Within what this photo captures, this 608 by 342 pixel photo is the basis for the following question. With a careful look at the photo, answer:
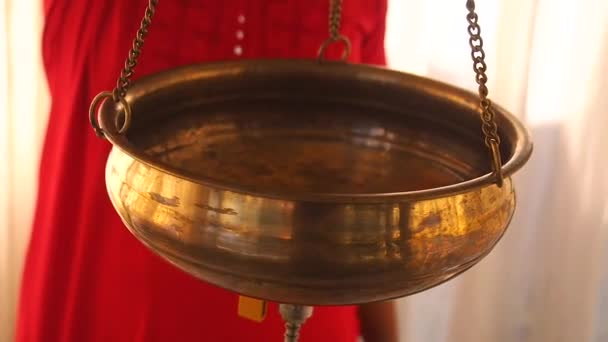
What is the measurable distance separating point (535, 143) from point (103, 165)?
707 mm

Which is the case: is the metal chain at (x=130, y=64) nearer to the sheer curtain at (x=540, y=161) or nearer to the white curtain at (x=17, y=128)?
the white curtain at (x=17, y=128)

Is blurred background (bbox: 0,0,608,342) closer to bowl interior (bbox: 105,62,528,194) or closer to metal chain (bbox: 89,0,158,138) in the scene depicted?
bowl interior (bbox: 105,62,528,194)

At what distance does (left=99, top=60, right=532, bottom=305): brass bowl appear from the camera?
42cm

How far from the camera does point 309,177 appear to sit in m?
0.69

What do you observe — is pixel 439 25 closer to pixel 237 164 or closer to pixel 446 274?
pixel 237 164

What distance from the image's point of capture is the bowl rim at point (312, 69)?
41cm

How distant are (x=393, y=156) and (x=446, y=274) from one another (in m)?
0.25

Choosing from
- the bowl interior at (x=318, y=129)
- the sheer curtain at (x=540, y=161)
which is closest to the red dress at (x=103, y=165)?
the bowl interior at (x=318, y=129)

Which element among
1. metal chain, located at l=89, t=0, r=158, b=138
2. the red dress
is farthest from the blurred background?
metal chain, located at l=89, t=0, r=158, b=138

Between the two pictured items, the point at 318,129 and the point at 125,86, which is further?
the point at 318,129

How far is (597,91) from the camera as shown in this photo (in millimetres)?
1207

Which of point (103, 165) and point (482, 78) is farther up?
point (482, 78)

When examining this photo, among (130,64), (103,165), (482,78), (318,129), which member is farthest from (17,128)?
(482,78)

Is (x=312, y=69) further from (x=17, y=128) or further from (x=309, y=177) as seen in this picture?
(x=17, y=128)
